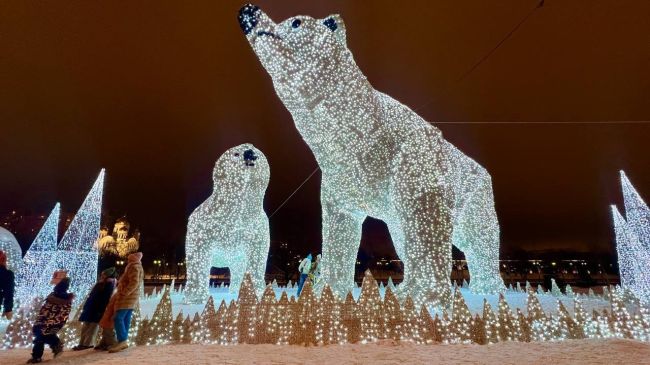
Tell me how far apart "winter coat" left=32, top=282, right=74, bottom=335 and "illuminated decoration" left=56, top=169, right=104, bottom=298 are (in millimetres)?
4057

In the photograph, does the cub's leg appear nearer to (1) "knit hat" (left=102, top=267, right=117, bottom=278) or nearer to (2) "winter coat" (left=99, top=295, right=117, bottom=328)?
(1) "knit hat" (left=102, top=267, right=117, bottom=278)

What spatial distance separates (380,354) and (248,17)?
4301mm

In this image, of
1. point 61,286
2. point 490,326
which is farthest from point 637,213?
point 61,286

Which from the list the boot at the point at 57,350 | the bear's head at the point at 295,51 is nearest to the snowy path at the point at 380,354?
the boot at the point at 57,350

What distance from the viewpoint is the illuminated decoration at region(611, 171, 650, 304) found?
7.09 meters

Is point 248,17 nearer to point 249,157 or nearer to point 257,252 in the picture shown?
point 249,157

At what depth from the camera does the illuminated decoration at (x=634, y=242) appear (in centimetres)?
709

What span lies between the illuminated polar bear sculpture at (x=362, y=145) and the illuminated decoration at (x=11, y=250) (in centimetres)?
521

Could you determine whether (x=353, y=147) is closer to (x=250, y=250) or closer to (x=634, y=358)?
(x=250, y=250)

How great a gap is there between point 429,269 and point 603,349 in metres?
1.82

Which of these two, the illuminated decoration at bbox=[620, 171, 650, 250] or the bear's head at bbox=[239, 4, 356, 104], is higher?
the bear's head at bbox=[239, 4, 356, 104]

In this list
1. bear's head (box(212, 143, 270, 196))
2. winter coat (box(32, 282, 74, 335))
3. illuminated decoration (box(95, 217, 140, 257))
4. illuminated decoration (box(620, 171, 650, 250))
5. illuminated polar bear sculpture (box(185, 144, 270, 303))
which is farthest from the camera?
illuminated decoration (box(95, 217, 140, 257))

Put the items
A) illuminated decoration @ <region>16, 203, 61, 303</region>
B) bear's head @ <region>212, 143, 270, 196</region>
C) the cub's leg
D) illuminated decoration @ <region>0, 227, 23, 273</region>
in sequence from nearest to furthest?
1. illuminated decoration @ <region>0, 227, 23, 273</region>
2. illuminated decoration @ <region>16, 203, 61, 303</region>
3. bear's head @ <region>212, 143, 270, 196</region>
4. the cub's leg

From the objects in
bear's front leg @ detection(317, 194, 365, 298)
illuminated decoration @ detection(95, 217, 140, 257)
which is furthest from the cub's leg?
illuminated decoration @ detection(95, 217, 140, 257)
